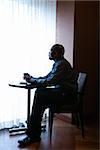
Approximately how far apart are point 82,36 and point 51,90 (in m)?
1.20

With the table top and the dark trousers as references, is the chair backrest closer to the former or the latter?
the dark trousers

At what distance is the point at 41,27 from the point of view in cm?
416

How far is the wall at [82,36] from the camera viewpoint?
4145 mm

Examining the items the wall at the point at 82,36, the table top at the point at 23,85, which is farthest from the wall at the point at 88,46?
the table top at the point at 23,85

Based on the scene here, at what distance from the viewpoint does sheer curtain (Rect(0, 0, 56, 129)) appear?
3.76m

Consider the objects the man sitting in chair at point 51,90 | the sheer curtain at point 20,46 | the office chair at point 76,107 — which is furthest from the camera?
the sheer curtain at point 20,46

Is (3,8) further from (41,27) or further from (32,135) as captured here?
(32,135)

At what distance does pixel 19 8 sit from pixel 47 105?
55.9 inches

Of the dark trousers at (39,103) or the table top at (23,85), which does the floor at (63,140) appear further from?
the table top at (23,85)

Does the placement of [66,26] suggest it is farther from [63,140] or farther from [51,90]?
[63,140]

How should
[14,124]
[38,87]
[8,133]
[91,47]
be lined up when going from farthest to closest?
[91,47]
[14,124]
[8,133]
[38,87]

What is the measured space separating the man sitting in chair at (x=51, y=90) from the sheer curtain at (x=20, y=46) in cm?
45

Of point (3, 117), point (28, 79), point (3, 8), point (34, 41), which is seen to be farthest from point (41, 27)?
point (3, 117)

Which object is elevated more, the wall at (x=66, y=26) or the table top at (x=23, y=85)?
the wall at (x=66, y=26)
